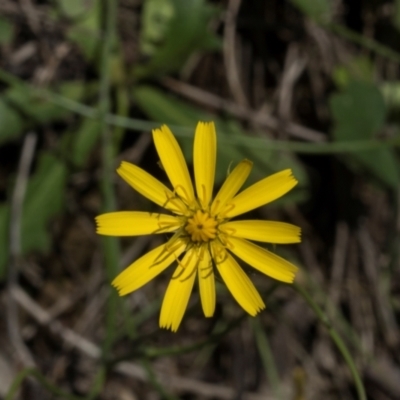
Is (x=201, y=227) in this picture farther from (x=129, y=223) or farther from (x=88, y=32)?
(x=88, y=32)

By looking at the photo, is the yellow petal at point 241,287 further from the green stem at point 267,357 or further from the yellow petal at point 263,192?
the green stem at point 267,357

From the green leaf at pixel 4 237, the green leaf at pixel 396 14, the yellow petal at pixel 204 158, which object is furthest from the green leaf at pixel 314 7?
the green leaf at pixel 4 237

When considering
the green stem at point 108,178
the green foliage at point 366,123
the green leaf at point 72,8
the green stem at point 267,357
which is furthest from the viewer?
the green stem at point 267,357

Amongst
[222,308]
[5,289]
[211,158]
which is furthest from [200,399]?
[211,158]

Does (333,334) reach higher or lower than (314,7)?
lower

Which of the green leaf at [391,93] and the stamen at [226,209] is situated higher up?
the green leaf at [391,93]

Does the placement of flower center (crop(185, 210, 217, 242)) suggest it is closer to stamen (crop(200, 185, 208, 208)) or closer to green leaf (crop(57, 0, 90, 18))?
stamen (crop(200, 185, 208, 208))

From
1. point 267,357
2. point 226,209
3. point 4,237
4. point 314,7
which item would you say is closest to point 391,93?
point 314,7
